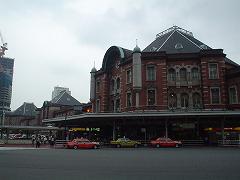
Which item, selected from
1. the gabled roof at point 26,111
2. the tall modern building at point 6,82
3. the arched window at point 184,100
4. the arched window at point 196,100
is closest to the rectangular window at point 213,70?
the arched window at point 196,100

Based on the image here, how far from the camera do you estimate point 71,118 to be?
1527 inches

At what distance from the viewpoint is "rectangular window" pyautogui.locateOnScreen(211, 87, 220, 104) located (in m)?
38.2

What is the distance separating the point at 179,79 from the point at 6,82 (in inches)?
1918

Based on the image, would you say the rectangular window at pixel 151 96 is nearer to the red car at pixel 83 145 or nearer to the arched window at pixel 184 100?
the arched window at pixel 184 100

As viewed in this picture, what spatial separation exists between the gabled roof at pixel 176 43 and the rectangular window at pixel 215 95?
20.5 ft

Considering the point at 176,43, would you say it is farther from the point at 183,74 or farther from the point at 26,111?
the point at 26,111

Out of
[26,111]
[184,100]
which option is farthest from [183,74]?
[26,111]

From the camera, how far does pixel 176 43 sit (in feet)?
143

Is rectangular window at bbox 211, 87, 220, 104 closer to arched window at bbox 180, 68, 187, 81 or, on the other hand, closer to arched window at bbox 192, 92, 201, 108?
arched window at bbox 192, 92, 201, 108

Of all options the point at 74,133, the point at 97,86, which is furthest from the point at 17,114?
the point at 97,86

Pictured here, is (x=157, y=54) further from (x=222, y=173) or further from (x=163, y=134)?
(x=222, y=173)

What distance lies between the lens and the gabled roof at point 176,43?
138ft

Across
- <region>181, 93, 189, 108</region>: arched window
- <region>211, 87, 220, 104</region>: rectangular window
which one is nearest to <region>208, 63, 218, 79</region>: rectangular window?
<region>211, 87, 220, 104</region>: rectangular window

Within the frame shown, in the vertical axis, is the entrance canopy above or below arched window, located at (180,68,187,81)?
below
